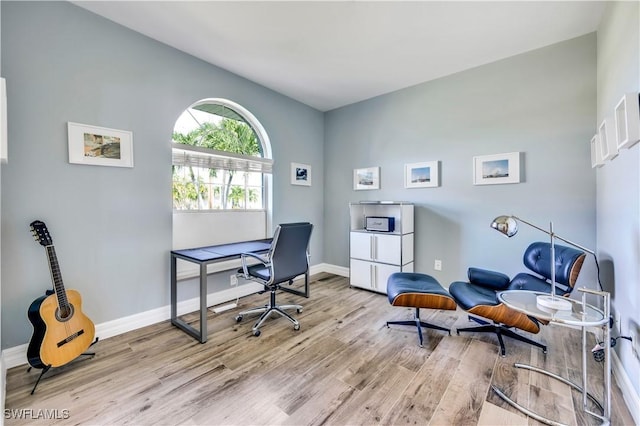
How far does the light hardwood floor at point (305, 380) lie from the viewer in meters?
1.53

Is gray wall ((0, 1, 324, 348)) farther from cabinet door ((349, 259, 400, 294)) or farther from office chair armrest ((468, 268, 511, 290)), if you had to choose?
office chair armrest ((468, 268, 511, 290))

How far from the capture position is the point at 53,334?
1.79m

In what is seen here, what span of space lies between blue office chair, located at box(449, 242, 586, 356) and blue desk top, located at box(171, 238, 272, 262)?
6.54ft

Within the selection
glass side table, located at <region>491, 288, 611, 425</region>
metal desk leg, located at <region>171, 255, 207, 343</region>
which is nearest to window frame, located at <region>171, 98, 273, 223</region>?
metal desk leg, located at <region>171, 255, 207, 343</region>

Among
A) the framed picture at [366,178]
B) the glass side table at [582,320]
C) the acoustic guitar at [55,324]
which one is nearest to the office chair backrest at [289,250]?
the acoustic guitar at [55,324]

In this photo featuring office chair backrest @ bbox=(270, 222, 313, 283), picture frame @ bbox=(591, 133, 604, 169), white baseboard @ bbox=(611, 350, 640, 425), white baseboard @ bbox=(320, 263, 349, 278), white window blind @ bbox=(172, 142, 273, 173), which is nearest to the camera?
white baseboard @ bbox=(611, 350, 640, 425)

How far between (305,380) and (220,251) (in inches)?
58.8

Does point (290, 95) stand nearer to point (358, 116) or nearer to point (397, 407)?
point (358, 116)

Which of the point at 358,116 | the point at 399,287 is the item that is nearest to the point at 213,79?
the point at 358,116

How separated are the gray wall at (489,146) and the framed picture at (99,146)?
2975mm

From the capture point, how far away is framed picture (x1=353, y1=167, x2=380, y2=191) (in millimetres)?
4039

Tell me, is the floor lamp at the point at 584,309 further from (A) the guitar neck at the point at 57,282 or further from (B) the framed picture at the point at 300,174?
(A) the guitar neck at the point at 57,282

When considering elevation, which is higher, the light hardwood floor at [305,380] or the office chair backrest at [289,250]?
the office chair backrest at [289,250]

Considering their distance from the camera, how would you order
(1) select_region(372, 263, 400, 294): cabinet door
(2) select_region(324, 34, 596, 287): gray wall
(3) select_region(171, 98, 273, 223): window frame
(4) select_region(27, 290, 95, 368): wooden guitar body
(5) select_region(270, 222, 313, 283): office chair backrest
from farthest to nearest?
(1) select_region(372, 263, 400, 294): cabinet door, (3) select_region(171, 98, 273, 223): window frame, (2) select_region(324, 34, 596, 287): gray wall, (5) select_region(270, 222, 313, 283): office chair backrest, (4) select_region(27, 290, 95, 368): wooden guitar body
